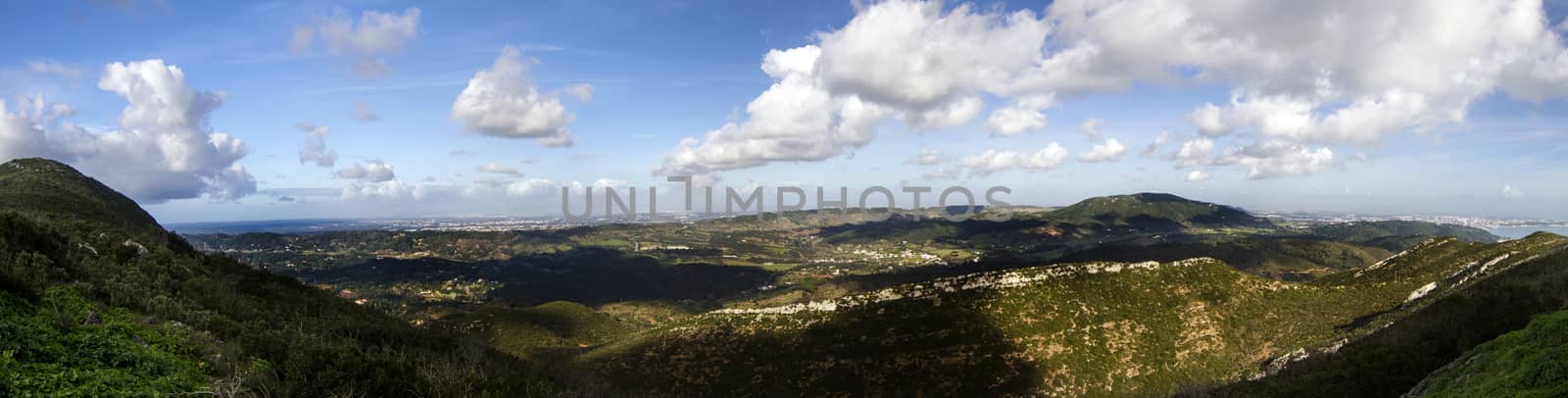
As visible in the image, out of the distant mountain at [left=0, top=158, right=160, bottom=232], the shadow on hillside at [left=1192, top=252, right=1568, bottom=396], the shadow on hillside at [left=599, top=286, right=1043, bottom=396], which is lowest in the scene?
the shadow on hillside at [left=599, top=286, right=1043, bottom=396]

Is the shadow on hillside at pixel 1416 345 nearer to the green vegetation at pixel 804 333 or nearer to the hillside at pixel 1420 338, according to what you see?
the hillside at pixel 1420 338

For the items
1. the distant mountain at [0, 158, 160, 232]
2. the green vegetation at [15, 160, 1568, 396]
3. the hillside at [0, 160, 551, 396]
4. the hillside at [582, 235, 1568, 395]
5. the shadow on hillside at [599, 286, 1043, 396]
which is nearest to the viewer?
the hillside at [0, 160, 551, 396]

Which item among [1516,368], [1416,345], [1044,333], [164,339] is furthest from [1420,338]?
[164,339]

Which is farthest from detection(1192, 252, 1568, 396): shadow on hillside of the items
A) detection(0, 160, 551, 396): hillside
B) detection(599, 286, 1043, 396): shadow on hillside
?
detection(0, 160, 551, 396): hillside

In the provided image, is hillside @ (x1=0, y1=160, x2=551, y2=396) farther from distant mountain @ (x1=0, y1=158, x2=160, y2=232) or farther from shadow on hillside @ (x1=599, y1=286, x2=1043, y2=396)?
shadow on hillside @ (x1=599, y1=286, x2=1043, y2=396)

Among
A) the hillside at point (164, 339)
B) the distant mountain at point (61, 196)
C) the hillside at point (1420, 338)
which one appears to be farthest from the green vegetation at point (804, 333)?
the distant mountain at point (61, 196)

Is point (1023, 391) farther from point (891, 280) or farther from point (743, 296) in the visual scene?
point (743, 296)
